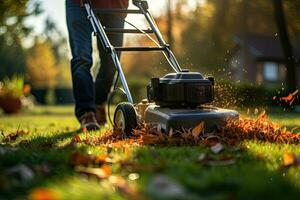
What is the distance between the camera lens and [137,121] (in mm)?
3811

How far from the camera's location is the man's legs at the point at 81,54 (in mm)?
4855

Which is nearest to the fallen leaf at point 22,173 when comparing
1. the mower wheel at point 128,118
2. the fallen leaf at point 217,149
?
the fallen leaf at point 217,149

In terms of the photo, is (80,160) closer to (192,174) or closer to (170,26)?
(192,174)

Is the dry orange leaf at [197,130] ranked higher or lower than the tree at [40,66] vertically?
higher

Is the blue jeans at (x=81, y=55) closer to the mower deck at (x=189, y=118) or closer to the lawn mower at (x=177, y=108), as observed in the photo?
the lawn mower at (x=177, y=108)

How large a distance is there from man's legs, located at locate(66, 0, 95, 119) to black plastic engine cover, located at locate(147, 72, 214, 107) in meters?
1.23

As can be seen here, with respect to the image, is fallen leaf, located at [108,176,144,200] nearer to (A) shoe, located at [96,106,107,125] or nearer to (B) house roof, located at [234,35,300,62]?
(A) shoe, located at [96,106,107,125]

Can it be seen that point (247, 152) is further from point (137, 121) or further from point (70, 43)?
point (70, 43)

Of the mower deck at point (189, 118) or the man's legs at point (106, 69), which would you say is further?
the man's legs at point (106, 69)

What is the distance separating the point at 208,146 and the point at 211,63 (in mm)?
31689

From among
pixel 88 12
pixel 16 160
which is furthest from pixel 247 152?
pixel 88 12

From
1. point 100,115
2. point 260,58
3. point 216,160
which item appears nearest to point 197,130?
point 216,160

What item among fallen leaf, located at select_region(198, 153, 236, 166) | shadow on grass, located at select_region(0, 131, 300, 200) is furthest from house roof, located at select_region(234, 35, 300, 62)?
fallen leaf, located at select_region(198, 153, 236, 166)

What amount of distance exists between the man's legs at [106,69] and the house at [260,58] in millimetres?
29152
